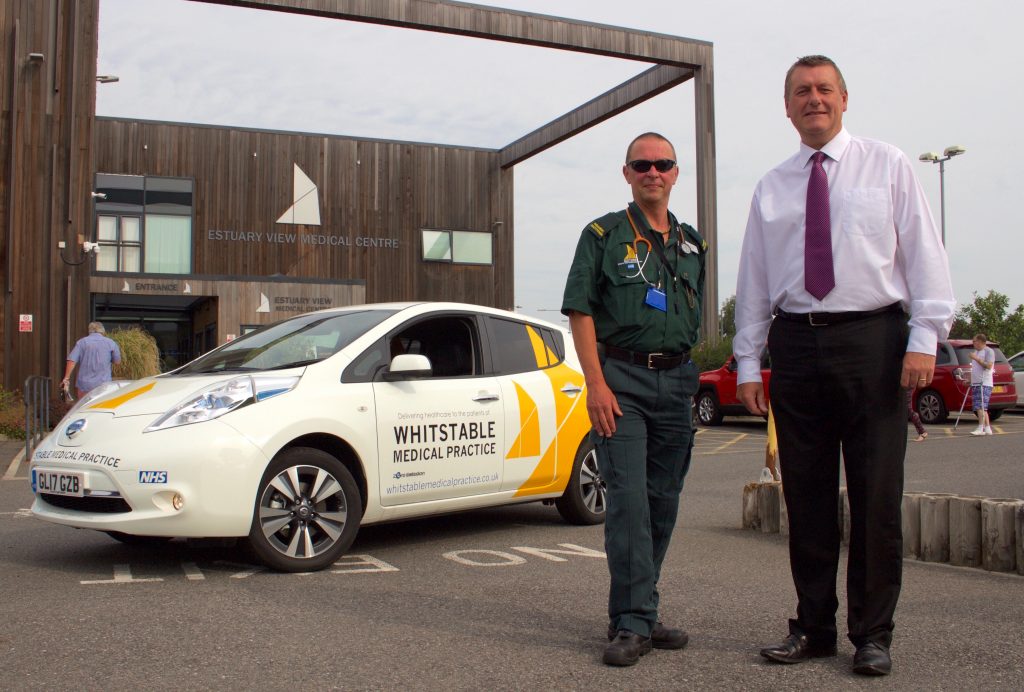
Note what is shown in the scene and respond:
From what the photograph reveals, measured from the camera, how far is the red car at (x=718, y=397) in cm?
2077

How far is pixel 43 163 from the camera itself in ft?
66.9

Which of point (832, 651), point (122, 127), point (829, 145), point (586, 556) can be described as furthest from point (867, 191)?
point (122, 127)

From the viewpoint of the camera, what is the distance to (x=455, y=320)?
716cm

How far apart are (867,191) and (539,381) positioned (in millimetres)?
3700

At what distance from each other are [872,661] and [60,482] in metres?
4.17

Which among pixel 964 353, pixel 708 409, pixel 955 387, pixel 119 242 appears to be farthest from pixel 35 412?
pixel 119 242

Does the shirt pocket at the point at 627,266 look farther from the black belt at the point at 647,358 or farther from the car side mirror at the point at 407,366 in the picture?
the car side mirror at the point at 407,366

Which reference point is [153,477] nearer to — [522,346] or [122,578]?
[122,578]

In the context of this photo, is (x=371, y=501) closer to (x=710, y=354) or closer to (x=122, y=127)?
(x=710, y=354)

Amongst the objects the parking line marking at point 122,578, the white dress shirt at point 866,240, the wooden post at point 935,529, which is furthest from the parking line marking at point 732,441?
the white dress shirt at point 866,240

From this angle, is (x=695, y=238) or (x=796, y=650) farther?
(x=695, y=238)

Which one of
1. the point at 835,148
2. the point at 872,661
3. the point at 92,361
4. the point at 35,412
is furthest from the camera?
the point at 92,361

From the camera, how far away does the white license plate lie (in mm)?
5621

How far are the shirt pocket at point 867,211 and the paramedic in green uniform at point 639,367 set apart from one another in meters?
0.69
